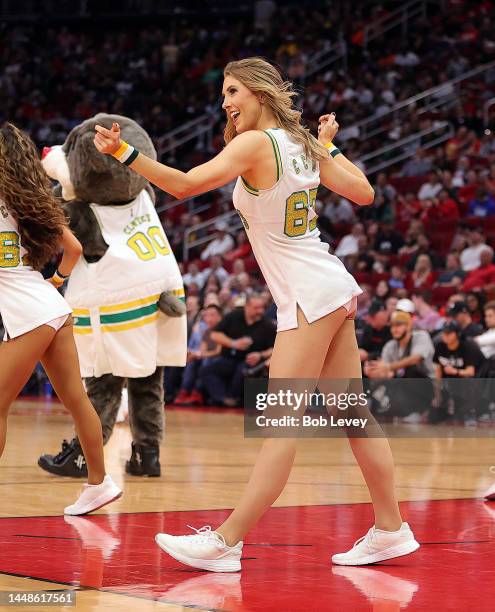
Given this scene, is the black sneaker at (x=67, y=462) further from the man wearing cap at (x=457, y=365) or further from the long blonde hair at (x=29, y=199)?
the man wearing cap at (x=457, y=365)

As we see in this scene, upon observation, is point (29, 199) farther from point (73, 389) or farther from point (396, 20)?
point (396, 20)

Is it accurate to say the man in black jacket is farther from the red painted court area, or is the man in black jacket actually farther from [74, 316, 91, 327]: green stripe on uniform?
the red painted court area

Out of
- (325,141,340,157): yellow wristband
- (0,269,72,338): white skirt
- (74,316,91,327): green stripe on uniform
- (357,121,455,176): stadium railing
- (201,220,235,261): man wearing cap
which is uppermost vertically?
(357,121,455,176): stadium railing

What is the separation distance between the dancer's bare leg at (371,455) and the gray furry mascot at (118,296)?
8.27 feet

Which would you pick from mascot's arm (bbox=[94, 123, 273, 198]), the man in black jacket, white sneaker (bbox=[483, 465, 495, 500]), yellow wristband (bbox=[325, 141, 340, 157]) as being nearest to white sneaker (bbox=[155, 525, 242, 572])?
mascot's arm (bbox=[94, 123, 273, 198])

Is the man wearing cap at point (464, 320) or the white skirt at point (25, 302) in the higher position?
the man wearing cap at point (464, 320)

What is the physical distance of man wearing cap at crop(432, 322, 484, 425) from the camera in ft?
36.1

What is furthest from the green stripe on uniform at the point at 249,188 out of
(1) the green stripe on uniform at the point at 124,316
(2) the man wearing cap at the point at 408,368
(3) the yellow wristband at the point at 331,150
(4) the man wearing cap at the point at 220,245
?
(4) the man wearing cap at the point at 220,245

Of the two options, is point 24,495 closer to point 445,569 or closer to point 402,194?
point 445,569

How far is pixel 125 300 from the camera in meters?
6.66

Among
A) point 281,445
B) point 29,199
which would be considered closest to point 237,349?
point 29,199

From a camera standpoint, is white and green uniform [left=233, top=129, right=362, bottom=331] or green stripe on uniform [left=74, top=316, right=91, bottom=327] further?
green stripe on uniform [left=74, top=316, right=91, bottom=327]

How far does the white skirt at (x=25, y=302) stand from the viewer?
15.0 ft

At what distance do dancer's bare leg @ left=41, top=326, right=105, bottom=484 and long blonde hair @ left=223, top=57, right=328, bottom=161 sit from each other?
3.81ft
